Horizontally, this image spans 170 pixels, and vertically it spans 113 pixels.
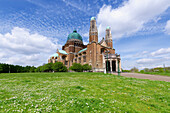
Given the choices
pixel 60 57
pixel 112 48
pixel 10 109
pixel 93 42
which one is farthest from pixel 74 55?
pixel 10 109

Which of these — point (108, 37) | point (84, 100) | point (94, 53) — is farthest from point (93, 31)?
point (84, 100)

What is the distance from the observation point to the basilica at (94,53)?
43831 mm

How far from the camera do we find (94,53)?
46000mm

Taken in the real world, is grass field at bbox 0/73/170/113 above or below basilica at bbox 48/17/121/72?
below

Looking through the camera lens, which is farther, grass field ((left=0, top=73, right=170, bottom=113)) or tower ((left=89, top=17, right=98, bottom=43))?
tower ((left=89, top=17, right=98, bottom=43))

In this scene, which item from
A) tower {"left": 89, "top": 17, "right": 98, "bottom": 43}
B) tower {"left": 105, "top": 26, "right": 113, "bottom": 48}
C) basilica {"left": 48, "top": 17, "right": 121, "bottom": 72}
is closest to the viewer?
basilica {"left": 48, "top": 17, "right": 121, "bottom": 72}

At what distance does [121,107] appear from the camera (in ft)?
13.1

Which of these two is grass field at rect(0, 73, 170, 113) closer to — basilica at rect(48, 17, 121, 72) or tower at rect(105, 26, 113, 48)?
basilica at rect(48, 17, 121, 72)

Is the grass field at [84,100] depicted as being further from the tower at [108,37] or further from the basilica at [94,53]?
the tower at [108,37]

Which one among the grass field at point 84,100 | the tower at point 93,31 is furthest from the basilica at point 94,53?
the grass field at point 84,100

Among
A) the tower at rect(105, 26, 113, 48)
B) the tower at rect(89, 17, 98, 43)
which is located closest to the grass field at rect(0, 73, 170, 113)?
the tower at rect(89, 17, 98, 43)

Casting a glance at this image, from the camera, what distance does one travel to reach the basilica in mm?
43831

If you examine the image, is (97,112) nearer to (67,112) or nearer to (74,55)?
(67,112)

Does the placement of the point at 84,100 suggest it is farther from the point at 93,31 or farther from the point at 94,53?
the point at 93,31
